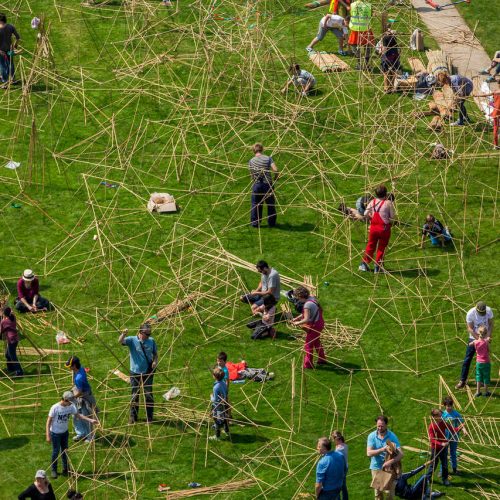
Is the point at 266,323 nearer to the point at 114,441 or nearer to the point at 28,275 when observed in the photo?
the point at 114,441

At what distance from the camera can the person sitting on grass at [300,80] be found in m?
40.1

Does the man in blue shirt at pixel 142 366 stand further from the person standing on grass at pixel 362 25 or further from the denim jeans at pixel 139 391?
the person standing on grass at pixel 362 25

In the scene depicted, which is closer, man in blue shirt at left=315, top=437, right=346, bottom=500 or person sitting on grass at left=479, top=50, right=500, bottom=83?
man in blue shirt at left=315, top=437, right=346, bottom=500

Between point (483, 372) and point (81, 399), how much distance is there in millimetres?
7245

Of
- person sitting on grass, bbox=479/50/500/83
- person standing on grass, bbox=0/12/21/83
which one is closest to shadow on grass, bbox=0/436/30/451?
person standing on grass, bbox=0/12/21/83

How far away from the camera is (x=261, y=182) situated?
35781 millimetres

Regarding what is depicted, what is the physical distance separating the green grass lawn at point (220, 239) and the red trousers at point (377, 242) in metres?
0.44

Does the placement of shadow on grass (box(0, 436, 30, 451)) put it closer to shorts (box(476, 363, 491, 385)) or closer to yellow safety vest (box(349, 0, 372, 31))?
shorts (box(476, 363, 491, 385))

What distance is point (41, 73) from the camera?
40156mm

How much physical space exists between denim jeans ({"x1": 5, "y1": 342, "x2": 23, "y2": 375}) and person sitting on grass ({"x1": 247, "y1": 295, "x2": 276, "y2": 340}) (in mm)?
4566

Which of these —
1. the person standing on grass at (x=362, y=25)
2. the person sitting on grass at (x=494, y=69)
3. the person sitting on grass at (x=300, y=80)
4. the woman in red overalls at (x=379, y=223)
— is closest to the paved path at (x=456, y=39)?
the person sitting on grass at (x=494, y=69)

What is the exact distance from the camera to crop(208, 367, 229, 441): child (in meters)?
29.3

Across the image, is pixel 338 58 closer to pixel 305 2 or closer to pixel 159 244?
pixel 305 2

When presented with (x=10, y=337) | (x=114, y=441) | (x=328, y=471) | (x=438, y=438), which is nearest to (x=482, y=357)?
(x=438, y=438)
